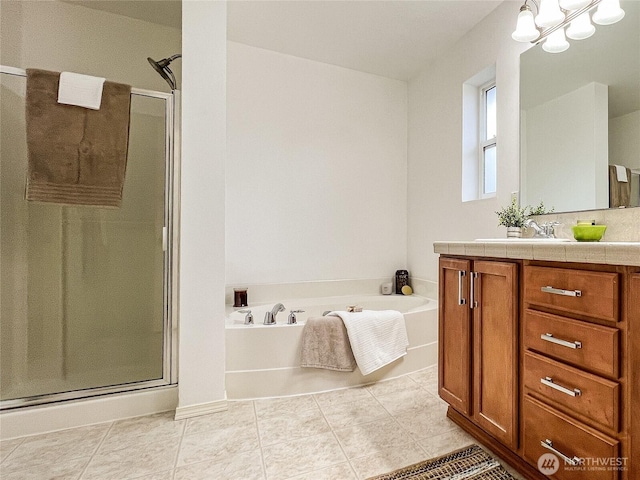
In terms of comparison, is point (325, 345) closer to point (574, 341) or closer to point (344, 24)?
point (574, 341)

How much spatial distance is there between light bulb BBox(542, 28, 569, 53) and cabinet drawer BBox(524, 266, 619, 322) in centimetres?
146

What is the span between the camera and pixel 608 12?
1.52 meters

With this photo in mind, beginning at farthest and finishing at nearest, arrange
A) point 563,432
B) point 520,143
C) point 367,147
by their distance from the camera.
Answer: point 367,147 → point 520,143 → point 563,432

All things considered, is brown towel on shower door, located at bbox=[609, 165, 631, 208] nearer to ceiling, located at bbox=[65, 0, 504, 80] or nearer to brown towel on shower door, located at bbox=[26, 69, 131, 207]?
ceiling, located at bbox=[65, 0, 504, 80]

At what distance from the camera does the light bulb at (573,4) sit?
5.14 feet

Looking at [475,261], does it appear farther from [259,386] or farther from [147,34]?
[147,34]

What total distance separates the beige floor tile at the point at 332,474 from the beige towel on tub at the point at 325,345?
0.69m

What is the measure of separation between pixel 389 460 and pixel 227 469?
2.24 feet

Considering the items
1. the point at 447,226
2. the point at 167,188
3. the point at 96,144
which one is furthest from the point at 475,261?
the point at 96,144

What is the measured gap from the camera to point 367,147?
10.1 ft

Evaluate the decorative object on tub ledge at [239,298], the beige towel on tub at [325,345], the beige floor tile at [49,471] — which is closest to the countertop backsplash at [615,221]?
the beige towel on tub at [325,345]

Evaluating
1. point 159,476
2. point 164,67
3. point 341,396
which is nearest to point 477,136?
point 341,396

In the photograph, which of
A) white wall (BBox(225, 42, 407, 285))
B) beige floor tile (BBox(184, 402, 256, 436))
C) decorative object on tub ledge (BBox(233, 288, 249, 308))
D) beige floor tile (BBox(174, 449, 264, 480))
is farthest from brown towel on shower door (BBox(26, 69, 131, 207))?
beige floor tile (BBox(174, 449, 264, 480))

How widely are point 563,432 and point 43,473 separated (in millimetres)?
1967
